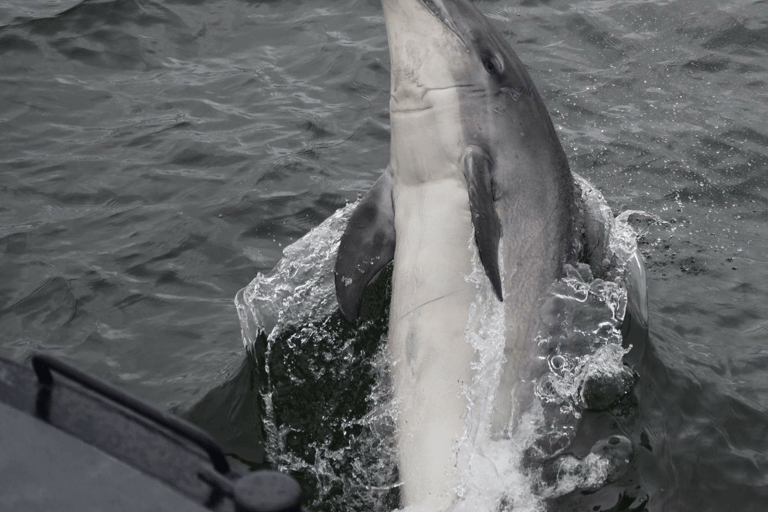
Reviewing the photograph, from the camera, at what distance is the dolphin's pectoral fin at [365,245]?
15.4 ft

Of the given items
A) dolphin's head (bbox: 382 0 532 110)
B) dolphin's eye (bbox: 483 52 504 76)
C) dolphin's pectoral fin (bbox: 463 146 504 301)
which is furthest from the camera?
dolphin's eye (bbox: 483 52 504 76)

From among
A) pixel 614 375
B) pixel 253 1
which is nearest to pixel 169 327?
pixel 614 375

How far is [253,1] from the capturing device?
9.79 metres

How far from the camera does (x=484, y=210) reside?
415 centimetres

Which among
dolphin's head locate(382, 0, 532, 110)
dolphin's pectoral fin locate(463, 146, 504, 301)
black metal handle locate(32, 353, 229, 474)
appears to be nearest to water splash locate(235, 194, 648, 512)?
dolphin's pectoral fin locate(463, 146, 504, 301)

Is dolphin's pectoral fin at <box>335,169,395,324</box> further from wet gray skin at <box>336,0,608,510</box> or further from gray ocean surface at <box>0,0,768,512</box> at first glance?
gray ocean surface at <box>0,0,768,512</box>

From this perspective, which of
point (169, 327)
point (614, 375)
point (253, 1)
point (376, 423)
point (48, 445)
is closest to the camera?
point (48, 445)

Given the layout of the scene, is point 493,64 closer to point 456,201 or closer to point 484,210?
point 456,201

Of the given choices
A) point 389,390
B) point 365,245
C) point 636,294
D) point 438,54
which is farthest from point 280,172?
point 636,294

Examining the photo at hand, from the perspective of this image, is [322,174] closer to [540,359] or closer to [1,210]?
[1,210]

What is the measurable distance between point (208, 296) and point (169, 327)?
0.41m

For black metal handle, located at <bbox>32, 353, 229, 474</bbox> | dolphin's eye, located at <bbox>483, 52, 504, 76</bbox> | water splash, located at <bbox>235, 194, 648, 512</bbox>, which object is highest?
dolphin's eye, located at <bbox>483, 52, 504, 76</bbox>

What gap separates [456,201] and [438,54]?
0.80m

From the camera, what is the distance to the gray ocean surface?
16.1ft
